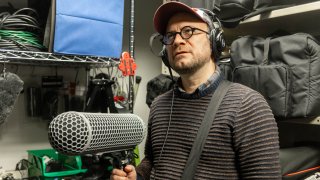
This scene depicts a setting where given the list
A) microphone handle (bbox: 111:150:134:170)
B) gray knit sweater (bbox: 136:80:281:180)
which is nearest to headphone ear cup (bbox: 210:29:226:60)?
gray knit sweater (bbox: 136:80:281:180)

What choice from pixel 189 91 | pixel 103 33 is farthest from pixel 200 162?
pixel 103 33

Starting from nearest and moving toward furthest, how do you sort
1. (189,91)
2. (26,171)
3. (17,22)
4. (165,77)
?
(189,91)
(17,22)
(26,171)
(165,77)

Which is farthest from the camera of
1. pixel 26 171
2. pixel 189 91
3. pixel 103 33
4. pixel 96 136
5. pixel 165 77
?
pixel 165 77

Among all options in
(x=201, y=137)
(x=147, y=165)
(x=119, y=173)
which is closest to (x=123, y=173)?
(x=119, y=173)

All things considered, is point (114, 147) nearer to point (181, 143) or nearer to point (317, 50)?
point (181, 143)

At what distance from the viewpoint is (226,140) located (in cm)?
108

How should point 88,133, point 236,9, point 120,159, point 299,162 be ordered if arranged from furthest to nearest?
point 236,9, point 299,162, point 120,159, point 88,133

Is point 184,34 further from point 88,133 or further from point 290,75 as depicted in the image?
point 88,133

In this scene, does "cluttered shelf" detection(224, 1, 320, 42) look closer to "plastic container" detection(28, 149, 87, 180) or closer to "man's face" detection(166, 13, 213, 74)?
"man's face" detection(166, 13, 213, 74)

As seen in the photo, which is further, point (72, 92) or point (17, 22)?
point (72, 92)

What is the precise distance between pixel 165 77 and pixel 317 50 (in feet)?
3.13

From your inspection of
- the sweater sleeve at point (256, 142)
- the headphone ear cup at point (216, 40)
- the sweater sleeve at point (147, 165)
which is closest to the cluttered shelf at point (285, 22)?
the headphone ear cup at point (216, 40)

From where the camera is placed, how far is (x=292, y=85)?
134cm

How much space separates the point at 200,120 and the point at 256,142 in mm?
230
